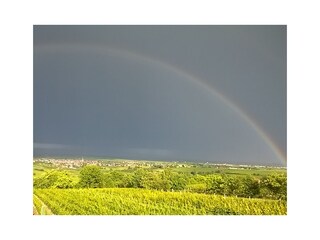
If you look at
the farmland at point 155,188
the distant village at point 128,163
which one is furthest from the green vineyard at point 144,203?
the distant village at point 128,163

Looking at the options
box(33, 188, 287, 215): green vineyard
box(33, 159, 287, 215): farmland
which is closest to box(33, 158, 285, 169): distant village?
box(33, 159, 287, 215): farmland

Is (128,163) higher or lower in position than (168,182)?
higher

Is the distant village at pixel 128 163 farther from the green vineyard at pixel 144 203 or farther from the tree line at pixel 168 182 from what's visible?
the green vineyard at pixel 144 203

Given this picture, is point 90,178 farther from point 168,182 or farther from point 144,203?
point 168,182

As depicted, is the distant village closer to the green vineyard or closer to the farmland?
the farmland

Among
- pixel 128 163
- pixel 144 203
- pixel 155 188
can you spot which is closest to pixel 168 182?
pixel 155 188
